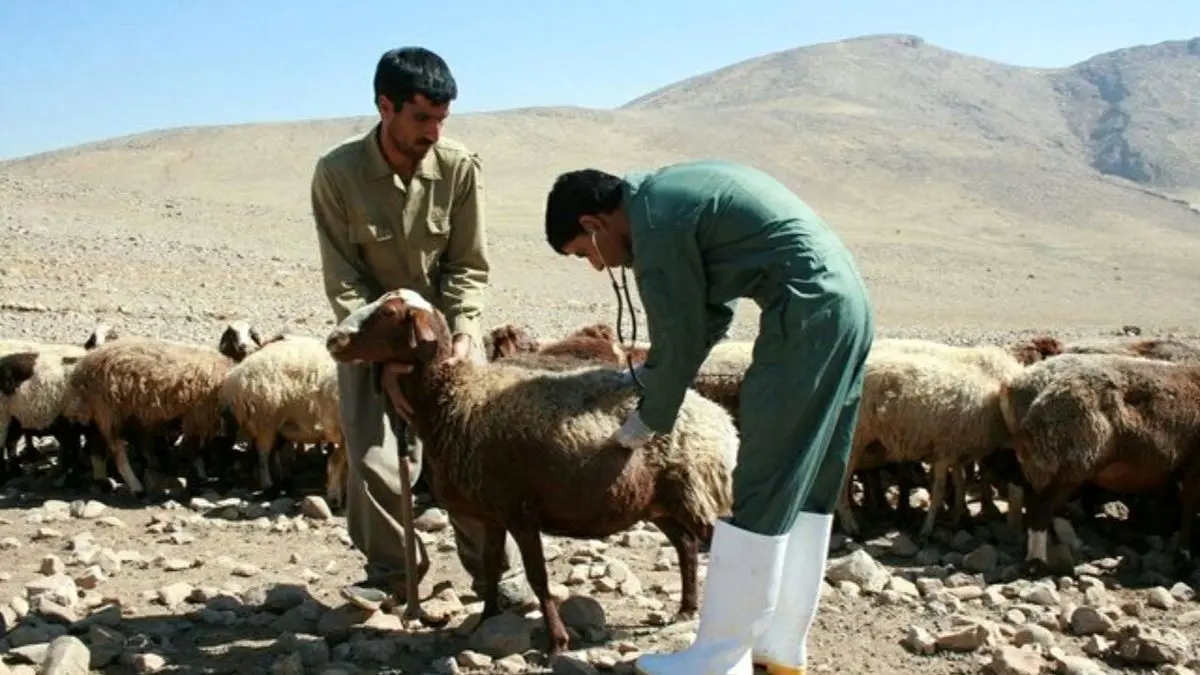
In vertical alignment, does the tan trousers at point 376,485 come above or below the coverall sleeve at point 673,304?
below

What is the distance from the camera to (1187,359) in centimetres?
1027

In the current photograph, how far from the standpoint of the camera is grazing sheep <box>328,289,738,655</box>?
227 inches

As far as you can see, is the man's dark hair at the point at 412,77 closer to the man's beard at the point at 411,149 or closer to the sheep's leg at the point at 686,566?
the man's beard at the point at 411,149

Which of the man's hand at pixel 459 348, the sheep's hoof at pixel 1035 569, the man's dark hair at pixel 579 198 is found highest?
the man's dark hair at pixel 579 198

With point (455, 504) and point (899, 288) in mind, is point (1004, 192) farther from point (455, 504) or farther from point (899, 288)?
point (455, 504)

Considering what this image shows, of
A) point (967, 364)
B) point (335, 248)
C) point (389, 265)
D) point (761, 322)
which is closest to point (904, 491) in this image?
point (967, 364)

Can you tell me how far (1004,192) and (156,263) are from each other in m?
45.2

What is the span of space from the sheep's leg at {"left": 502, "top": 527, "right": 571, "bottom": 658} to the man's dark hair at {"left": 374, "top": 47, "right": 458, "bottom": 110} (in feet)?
6.38

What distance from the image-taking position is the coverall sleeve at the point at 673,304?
449 centimetres

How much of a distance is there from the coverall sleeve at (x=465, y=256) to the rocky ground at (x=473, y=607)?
140 cm

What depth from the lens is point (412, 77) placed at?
563 cm

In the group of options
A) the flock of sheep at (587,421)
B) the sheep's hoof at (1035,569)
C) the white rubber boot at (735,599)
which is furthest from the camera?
the sheep's hoof at (1035,569)

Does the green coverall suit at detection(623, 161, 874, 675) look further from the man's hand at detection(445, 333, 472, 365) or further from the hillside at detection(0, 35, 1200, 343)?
the hillside at detection(0, 35, 1200, 343)

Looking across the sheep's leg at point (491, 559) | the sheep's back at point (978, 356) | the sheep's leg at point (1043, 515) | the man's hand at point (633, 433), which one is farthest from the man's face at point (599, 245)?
the sheep's back at point (978, 356)
